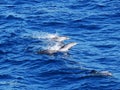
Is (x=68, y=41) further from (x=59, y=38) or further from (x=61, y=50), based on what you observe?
(x=61, y=50)

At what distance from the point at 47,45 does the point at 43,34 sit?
187cm

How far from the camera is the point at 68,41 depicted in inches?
1169

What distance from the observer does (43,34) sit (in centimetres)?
3080

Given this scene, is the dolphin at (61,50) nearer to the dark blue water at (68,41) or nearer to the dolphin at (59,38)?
the dark blue water at (68,41)

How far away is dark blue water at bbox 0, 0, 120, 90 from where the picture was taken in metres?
24.0

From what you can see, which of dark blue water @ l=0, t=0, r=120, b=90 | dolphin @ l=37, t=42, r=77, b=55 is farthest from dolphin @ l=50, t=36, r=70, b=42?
dolphin @ l=37, t=42, r=77, b=55

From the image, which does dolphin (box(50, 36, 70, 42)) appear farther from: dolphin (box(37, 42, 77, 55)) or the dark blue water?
dolphin (box(37, 42, 77, 55))

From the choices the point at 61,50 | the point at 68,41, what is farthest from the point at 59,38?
the point at 61,50

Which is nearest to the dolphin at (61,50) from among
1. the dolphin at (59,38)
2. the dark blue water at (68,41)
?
the dark blue water at (68,41)

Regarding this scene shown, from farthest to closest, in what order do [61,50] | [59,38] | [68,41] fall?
[59,38], [68,41], [61,50]

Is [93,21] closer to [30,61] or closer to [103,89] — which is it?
[30,61]

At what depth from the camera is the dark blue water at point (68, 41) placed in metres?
24.0

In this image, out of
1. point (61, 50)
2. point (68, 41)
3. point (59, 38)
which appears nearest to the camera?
point (61, 50)

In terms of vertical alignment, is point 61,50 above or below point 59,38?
below
